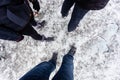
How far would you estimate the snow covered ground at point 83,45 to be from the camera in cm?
220

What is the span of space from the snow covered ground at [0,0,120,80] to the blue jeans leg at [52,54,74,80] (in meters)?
0.20

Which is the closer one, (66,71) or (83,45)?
(66,71)

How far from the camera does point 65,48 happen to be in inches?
90.4

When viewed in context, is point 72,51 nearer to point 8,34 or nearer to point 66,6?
point 66,6

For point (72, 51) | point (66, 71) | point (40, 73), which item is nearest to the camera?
point (40, 73)

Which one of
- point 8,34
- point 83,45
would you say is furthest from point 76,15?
point 8,34

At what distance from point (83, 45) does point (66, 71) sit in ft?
1.52

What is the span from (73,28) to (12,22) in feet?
2.60

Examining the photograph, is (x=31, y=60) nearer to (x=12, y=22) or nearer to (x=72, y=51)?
(x=72, y=51)

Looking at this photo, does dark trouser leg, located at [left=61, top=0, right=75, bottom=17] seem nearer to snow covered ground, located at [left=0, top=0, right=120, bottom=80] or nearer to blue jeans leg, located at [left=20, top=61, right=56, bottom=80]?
snow covered ground, located at [left=0, top=0, right=120, bottom=80]

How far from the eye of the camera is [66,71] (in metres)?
1.91

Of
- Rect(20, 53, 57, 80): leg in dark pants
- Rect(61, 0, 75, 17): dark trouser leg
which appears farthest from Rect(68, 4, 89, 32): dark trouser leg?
Rect(20, 53, 57, 80): leg in dark pants

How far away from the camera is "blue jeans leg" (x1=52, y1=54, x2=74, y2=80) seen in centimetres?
183

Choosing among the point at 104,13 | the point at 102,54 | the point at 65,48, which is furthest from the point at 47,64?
the point at 104,13
